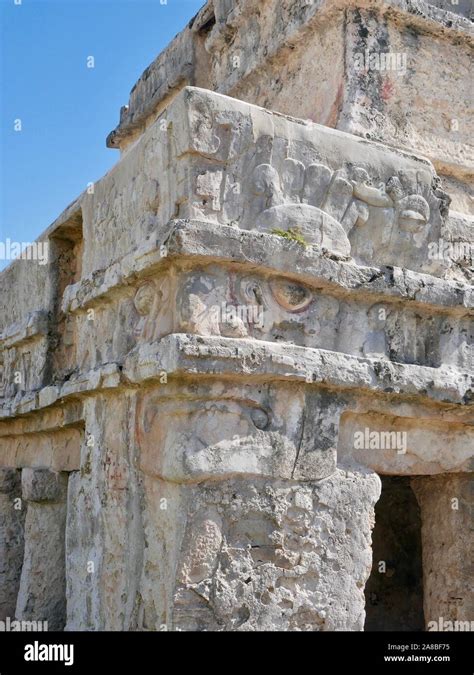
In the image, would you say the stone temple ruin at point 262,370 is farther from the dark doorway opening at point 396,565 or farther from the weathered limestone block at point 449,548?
the dark doorway opening at point 396,565

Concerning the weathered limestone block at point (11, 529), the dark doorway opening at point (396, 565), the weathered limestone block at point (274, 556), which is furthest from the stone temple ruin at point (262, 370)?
the dark doorway opening at point (396, 565)

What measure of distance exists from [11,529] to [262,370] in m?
3.55

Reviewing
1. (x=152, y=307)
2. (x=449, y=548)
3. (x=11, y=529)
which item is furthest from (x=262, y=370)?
(x=11, y=529)

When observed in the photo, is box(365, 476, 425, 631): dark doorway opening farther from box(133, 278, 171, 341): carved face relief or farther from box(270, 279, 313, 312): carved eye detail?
box(133, 278, 171, 341): carved face relief

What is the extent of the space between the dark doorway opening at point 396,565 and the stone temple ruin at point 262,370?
166 cm

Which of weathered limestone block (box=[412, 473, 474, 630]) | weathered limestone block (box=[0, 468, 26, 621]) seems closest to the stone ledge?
weathered limestone block (box=[0, 468, 26, 621])

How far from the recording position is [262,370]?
363 cm

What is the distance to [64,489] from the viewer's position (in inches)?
211

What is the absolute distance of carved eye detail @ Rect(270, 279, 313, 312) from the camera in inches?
152

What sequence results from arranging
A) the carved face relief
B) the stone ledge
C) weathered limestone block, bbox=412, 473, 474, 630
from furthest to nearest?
the stone ledge
weathered limestone block, bbox=412, 473, 474, 630
the carved face relief

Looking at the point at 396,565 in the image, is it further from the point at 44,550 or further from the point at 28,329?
the point at 28,329

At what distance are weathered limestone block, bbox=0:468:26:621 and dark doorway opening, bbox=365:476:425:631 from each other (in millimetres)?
2684

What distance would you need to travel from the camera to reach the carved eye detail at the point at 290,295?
12.7 feet

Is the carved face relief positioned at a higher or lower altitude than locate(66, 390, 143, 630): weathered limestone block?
higher
